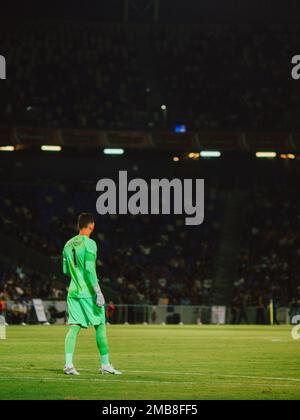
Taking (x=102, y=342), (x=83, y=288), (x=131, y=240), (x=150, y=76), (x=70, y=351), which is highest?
(x=150, y=76)

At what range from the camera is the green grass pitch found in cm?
1315

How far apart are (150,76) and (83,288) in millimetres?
44780

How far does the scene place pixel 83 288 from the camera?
15.9 meters

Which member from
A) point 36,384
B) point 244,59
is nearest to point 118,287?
point 244,59

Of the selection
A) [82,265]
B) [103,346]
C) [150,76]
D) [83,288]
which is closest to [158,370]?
[103,346]

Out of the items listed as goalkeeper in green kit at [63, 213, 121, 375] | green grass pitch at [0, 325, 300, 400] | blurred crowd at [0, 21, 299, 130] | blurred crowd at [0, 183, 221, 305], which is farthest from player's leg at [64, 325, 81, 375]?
blurred crowd at [0, 21, 299, 130]

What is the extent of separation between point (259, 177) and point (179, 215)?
6.39 m

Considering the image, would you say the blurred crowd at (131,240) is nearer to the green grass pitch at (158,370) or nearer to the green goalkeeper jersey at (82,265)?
the green grass pitch at (158,370)

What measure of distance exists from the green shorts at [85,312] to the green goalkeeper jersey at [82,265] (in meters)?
0.10

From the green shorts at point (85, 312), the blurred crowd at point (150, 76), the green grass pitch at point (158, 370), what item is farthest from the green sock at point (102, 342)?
the blurred crowd at point (150, 76)

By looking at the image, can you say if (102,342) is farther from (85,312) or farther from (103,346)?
(85,312)

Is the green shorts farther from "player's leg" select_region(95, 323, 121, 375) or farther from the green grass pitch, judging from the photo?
the green grass pitch

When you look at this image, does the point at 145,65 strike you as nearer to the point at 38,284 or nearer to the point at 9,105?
the point at 9,105

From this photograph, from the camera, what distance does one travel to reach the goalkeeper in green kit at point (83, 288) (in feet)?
51.9
